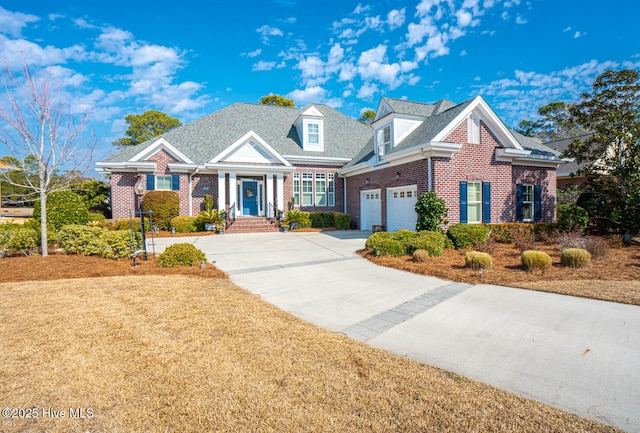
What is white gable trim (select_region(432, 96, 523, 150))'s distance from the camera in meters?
13.2

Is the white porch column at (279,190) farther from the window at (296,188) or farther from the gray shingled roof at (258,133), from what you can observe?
the gray shingled roof at (258,133)

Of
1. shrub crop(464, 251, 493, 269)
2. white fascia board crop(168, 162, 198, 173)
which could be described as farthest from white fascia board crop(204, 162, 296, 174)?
shrub crop(464, 251, 493, 269)

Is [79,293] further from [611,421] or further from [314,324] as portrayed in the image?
[611,421]

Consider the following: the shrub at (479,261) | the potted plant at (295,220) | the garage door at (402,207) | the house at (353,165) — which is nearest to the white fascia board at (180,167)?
the house at (353,165)

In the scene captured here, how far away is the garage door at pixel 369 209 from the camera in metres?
17.5

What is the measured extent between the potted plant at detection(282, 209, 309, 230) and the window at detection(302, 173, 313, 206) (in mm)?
2200

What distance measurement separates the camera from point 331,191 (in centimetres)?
2206

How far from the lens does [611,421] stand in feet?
8.84

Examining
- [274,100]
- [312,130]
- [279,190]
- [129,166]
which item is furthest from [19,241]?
[274,100]

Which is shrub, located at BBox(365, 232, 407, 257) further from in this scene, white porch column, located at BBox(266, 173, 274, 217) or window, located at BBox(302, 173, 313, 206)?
window, located at BBox(302, 173, 313, 206)

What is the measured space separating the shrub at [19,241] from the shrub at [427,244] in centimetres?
1169

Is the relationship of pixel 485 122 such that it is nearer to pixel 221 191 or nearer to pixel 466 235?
pixel 466 235

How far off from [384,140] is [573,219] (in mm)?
8835

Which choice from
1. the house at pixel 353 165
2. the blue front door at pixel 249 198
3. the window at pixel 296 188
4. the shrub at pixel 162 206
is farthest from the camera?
the window at pixel 296 188
